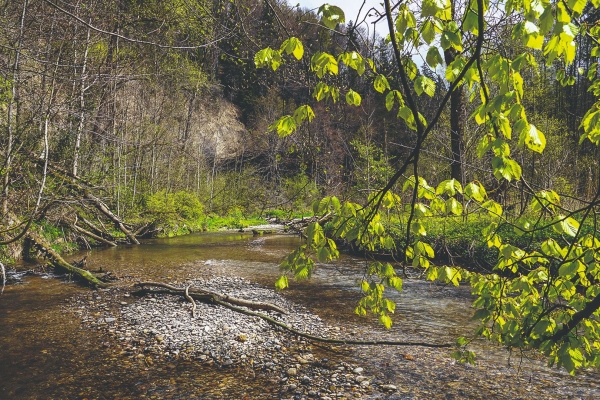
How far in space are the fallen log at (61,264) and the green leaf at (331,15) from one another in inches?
368

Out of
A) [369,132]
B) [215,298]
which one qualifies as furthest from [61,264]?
[369,132]

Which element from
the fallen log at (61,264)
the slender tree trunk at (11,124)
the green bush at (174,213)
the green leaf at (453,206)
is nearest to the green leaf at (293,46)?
the green leaf at (453,206)

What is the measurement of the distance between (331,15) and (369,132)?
23291mm

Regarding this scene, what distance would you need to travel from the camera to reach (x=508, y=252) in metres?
2.42

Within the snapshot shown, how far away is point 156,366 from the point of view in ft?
17.3

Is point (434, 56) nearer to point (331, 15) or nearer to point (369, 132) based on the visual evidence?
point (331, 15)

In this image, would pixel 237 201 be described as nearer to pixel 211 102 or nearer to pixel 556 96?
pixel 211 102

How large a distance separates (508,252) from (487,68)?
4.13ft

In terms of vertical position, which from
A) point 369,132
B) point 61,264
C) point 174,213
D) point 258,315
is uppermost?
point 369,132

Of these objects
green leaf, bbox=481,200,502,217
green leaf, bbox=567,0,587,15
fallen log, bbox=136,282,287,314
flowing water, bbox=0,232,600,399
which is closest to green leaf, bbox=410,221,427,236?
green leaf, bbox=481,200,502,217

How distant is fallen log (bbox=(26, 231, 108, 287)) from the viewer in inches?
364

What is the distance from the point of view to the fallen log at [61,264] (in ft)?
30.4

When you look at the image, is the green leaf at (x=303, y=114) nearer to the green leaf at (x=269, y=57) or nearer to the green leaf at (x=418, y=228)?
the green leaf at (x=269, y=57)

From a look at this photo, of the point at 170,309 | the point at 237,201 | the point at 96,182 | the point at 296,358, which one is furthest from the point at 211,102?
the point at 296,358
